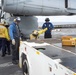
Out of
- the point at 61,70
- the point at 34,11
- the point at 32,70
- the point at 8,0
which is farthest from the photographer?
the point at 34,11

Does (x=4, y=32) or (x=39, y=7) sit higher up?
(x=39, y=7)

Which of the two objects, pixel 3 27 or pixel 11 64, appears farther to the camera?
pixel 3 27

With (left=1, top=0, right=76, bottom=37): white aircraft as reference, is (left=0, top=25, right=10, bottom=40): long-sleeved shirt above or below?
below

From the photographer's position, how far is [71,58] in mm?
3893

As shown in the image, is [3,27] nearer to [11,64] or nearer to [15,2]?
[15,2]

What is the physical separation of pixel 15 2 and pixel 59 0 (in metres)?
1.83

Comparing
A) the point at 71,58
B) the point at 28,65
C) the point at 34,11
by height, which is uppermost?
the point at 34,11

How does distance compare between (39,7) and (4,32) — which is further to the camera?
(39,7)

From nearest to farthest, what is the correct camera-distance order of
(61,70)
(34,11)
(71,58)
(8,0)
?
1. (61,70)
2. (71,58)
3. (8,0)
4. (34,11)

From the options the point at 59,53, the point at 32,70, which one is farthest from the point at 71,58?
the point at 32,70

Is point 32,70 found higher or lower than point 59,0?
lower

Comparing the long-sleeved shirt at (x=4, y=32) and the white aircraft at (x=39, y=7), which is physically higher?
the white aircraft at (x=39, y=7)

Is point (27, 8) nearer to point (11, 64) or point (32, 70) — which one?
point (11, 64)

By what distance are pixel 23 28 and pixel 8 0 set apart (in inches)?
89.7
